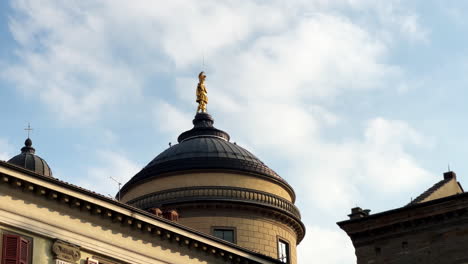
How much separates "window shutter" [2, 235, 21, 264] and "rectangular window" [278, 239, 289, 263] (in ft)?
85.3

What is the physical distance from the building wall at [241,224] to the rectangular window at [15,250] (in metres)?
21.7

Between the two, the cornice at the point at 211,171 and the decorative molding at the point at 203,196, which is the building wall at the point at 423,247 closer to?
the decorative molding at the point at 203,196

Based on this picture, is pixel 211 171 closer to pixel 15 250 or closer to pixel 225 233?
pixel 225 233

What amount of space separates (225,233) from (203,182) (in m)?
3.48

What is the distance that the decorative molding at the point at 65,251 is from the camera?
3338 cm

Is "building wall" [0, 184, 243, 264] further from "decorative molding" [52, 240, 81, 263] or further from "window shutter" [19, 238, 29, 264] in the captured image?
"window shutter" [19, 238, 29, 264]

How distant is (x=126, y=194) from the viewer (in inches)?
2282

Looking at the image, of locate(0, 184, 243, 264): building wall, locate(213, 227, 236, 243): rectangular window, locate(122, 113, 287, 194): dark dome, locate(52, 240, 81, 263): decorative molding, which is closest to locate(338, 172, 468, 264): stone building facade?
locate(0, 184, 243, 264): building wall

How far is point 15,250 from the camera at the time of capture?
31.9 meters

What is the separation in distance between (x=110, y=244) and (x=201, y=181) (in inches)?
787

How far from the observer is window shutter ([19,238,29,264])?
3209 centimetres

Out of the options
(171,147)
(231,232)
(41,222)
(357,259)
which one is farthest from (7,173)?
(171,147)

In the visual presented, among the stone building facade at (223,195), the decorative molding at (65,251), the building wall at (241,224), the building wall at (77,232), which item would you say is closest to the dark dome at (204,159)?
the stone building facade at (223,195)

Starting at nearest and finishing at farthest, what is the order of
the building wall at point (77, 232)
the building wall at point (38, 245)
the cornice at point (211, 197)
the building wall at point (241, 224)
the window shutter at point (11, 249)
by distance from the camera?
the window shutter at point (11, 249) < the building wall at point (38, 245) < the building wall at point (77, 232) < the building wall at point (241, 224) < the cornice at point (211, 197)
